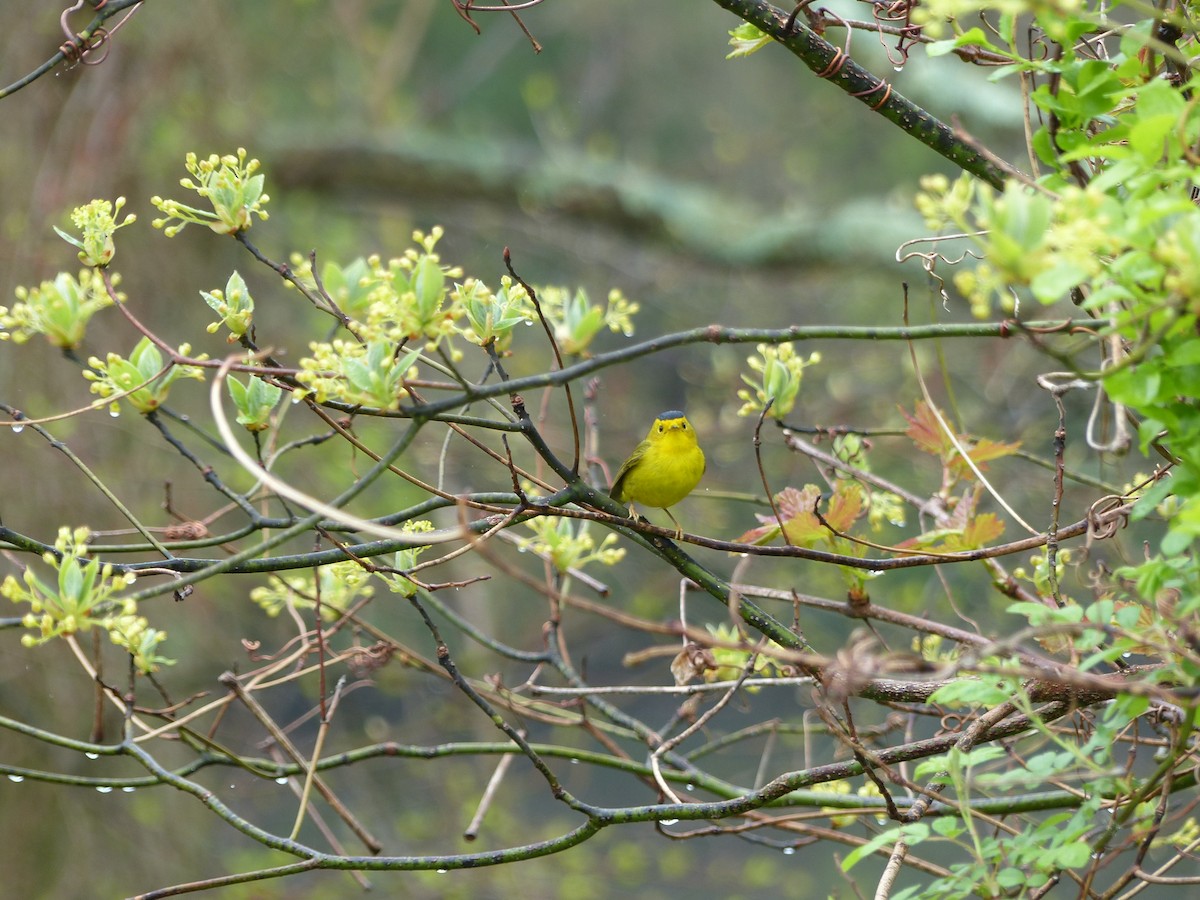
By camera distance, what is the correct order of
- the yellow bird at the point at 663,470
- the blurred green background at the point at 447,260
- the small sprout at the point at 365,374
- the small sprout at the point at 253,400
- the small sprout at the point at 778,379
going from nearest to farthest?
the small sprout at the point at 365,374 → the small sprout at the point at 253,400 → the small sprout at the point at 778,379 → the yellow bird at the point at 663,470 → the blurred green background at the point at 447,260

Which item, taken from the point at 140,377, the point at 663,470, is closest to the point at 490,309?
the point at 140,377

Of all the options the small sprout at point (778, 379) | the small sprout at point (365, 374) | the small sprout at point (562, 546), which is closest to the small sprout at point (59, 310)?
the small sprout at point (365, 374)

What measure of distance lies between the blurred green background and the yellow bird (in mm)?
825

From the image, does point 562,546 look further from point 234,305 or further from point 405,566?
point 234,305

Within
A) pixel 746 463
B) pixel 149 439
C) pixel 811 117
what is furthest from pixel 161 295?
pixel 811 117

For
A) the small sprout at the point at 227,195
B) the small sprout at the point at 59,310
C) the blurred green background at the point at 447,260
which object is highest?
the small sprout at the point at 227,195

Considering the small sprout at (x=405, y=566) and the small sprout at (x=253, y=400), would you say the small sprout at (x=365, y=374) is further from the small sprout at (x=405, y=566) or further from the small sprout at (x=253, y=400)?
the small sprout at (x=405, y=566)

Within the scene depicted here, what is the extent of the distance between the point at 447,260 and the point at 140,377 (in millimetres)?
7697

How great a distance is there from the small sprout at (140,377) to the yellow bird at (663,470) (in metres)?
1.66

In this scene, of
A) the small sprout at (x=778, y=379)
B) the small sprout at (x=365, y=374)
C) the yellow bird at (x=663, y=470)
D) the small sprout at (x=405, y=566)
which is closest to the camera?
the small sprout at (x=365, y=374)

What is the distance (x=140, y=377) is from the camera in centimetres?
146

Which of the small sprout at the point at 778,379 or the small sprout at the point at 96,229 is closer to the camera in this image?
the small sprout at the point at 96,229

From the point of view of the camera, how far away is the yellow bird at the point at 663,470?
3.09 meters

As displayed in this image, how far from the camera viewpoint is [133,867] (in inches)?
199
